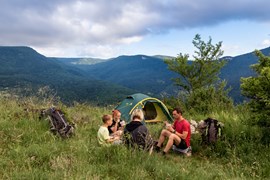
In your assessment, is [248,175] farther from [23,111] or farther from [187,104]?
[187,104]

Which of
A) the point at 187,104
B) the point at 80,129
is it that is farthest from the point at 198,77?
the point at 80,129

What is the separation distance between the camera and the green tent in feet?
48.0

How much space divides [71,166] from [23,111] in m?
5.42

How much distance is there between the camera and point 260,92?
7.73 meters

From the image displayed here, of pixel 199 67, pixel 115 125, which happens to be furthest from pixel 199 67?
pixel 115 125

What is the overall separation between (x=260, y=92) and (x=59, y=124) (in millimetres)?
5386

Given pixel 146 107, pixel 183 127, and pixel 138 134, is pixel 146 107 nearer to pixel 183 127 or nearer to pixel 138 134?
pixel 183 127

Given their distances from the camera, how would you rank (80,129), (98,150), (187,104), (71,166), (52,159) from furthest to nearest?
(187,104), (80,129), (98,150), (52,159), (71,166)

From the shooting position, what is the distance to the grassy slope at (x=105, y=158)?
545 cm

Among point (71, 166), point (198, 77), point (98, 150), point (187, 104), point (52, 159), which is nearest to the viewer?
point (71, 166)

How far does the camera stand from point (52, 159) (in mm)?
6090

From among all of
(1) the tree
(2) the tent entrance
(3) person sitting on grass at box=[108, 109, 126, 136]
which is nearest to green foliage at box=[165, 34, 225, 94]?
(1) the tree

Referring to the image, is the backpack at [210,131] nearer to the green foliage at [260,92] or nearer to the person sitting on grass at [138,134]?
the green foliage at [260,92]

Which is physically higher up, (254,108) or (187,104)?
(254,108)
